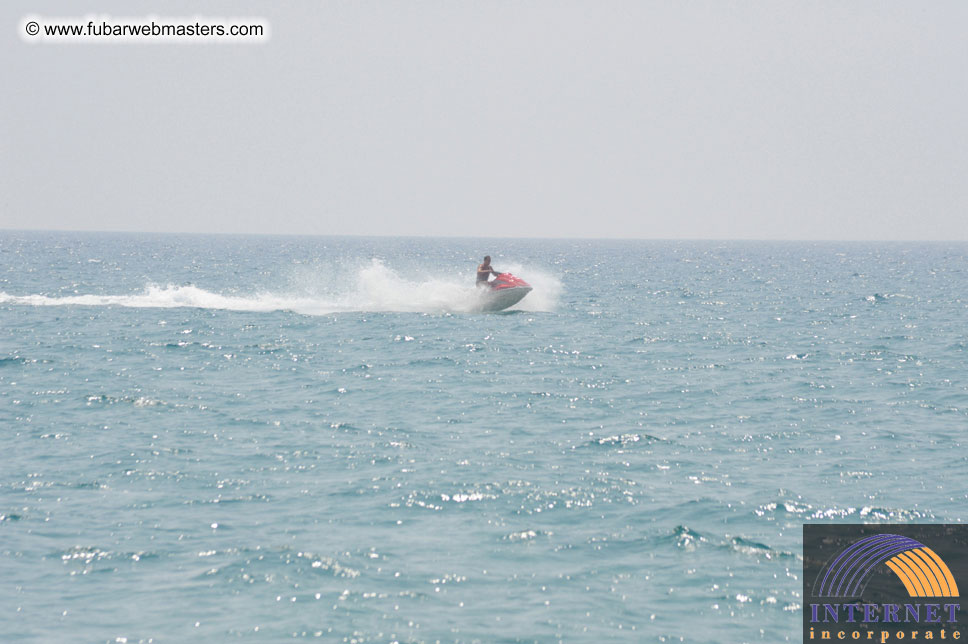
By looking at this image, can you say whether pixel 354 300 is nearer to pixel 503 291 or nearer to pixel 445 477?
pixel 503 291

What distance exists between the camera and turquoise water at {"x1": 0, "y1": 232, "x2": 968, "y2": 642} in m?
9.79

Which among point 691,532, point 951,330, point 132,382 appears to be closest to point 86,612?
point 691,532

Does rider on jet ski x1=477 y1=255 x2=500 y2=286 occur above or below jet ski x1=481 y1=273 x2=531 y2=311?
above

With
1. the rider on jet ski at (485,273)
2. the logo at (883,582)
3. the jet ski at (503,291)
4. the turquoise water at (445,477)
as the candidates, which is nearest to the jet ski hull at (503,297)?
the jet ski at (503,291)

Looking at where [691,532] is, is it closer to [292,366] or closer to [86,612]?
[86,612]

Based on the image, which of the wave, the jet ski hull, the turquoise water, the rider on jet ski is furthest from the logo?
the wave

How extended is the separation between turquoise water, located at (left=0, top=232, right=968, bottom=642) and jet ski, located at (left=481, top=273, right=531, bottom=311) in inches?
172

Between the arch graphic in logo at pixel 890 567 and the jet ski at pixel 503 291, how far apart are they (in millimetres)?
24497

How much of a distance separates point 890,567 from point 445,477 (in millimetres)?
6486

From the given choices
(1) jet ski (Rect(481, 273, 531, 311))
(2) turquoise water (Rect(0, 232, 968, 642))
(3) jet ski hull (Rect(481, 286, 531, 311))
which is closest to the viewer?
(2) turquoise water (Rect(0, 232, 968, 642))

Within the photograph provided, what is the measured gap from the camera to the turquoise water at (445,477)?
9789mm

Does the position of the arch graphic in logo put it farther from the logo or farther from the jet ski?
the jet ski

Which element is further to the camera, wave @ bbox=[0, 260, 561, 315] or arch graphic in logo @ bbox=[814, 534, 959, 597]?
wave @ bbox=[0, 260, 561, 315]

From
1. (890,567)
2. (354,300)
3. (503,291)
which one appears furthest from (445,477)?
(354,300)
